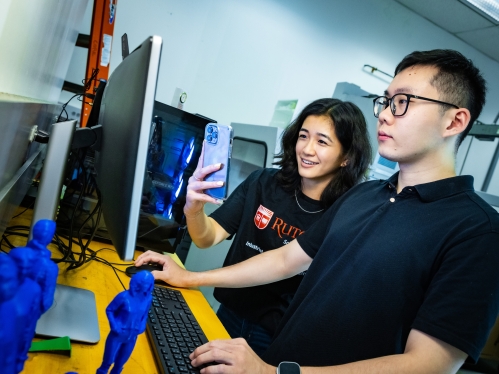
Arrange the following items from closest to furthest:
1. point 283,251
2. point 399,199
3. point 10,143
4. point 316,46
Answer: point 10,143, point 399,199, point 283,251, point 316,46

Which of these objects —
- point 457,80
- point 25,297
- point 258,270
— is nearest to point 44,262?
point 25,297

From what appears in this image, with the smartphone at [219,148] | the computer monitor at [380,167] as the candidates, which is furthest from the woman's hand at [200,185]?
the computer monitor at [380,167]

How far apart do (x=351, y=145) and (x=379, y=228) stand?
57 centimetres

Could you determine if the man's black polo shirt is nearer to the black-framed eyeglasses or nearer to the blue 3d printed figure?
the black-framed eyeglasses

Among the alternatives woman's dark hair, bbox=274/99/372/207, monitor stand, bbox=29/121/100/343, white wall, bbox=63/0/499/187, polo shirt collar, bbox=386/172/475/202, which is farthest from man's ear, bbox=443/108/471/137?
white wall, bbox=63/0/499/187

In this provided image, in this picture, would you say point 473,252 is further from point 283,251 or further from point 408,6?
point 408,6

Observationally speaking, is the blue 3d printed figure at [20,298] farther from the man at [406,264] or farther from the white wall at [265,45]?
the white wall at [265,45]

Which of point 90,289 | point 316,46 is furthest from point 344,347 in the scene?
point 316,46

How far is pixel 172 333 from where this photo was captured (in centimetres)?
84

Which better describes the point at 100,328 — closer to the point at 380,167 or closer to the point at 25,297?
the point at 25,297

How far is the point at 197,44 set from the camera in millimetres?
3375

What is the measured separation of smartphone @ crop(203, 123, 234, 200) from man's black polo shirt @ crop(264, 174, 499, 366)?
0.36m

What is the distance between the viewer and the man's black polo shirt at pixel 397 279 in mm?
783

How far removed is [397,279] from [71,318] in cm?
71
